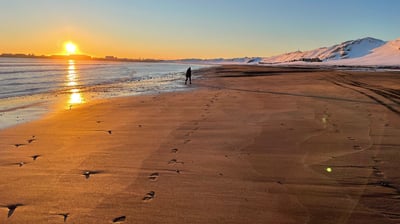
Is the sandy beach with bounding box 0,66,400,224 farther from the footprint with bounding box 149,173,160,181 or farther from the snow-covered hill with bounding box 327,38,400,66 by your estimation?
the snow-covered hill with bounding box 327,38,400,66

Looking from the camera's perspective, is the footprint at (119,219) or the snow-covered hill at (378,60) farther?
the snow-covered hill at (378,60)

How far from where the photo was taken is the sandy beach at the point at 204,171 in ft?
12.9

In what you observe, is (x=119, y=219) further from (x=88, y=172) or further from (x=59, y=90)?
(x=59, y=90)

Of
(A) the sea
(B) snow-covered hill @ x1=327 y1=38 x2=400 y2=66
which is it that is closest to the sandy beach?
(A) the sea

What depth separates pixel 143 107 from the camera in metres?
13.0

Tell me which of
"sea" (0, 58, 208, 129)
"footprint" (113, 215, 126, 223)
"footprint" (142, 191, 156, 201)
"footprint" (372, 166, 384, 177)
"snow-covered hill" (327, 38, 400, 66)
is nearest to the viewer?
"footprint" (113, 215, 126, 223)

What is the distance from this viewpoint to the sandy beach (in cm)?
394

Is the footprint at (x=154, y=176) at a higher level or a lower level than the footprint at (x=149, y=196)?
lower

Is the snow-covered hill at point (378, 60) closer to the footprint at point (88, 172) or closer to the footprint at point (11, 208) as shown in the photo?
the footprint at point (88, 172)

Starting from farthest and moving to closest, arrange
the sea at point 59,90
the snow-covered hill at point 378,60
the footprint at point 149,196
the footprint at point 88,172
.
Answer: the snow-covered hill at point 378,60 < the sea at point 59,90 < the footprint at point 88,172 < the footprint at point 149,196

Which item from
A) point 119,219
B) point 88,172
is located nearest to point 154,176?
point 88,172

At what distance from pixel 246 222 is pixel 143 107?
969 centimetres

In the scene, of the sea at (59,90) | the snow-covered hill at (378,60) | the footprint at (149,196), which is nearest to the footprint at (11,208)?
the footprint at (149,196)

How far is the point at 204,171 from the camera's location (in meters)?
5.37
